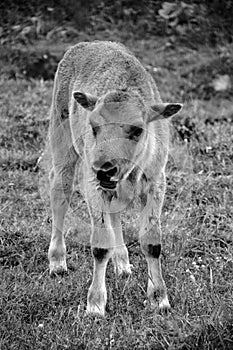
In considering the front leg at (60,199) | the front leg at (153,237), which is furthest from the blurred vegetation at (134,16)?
the front leg at (153,237)

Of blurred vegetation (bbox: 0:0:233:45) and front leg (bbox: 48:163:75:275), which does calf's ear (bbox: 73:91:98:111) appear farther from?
blurred vegetation (bbox: 0:0:233:45)

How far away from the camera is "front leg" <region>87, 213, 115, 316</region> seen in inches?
198

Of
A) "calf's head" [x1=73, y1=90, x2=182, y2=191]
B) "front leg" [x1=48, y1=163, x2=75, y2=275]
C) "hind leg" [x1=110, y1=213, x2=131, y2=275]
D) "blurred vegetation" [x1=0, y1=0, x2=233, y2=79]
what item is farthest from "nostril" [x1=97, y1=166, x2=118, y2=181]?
"blurred vegetation" [x1=0, y1=0, x2=233, y2=79]

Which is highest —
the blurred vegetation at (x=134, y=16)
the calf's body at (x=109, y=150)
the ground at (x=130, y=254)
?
the calf's body at (x=109, y=150)

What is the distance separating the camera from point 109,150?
4566 millimetres

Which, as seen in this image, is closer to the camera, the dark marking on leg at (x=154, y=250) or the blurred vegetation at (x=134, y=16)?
the dark marking on leg at (x=154, y=250)

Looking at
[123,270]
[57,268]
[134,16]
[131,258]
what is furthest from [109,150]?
[134,16]

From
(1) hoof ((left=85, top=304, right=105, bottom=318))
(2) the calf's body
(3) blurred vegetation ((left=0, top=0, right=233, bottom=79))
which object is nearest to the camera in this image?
(2) the calf's body

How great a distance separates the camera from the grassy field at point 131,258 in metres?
4.43

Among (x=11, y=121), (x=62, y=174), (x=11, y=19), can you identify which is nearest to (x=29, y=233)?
(x=62, y=174)

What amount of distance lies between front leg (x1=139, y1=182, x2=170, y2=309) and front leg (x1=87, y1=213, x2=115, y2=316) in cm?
27

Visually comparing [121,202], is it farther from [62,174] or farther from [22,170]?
[22,170]

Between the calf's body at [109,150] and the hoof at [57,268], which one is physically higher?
the calf's body at [109,150]

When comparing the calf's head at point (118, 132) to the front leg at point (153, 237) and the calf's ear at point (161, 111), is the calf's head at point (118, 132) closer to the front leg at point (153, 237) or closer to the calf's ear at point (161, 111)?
the calf's ear at point (161, 111)
